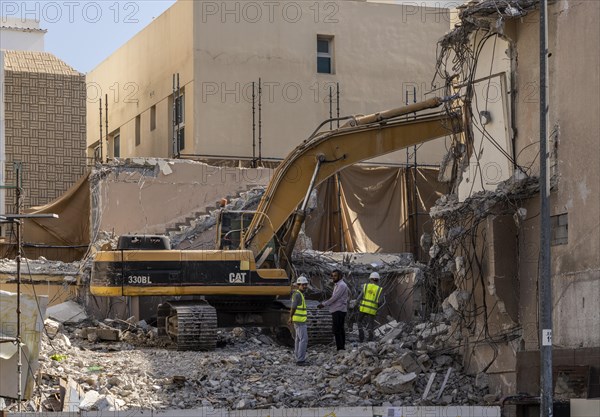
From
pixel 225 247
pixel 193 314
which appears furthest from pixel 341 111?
pixel 193 314

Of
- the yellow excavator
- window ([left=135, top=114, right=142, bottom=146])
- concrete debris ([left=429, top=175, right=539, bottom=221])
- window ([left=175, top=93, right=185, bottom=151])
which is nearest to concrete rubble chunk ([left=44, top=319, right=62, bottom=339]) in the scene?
the yellow excavator

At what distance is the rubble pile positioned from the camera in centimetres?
2225

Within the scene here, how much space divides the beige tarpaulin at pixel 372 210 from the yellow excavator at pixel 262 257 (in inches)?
408

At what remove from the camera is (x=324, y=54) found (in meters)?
42.8

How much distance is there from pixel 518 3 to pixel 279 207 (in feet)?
24.5

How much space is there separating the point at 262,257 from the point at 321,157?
2526 millimetres

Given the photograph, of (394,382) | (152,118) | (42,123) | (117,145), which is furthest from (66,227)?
(394,382)

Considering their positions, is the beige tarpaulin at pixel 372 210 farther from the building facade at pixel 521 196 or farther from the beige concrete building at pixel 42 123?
the building facade at pixel 521 196

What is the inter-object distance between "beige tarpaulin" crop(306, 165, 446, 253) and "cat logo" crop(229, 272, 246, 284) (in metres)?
11.0

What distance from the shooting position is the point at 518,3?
75.8 ft

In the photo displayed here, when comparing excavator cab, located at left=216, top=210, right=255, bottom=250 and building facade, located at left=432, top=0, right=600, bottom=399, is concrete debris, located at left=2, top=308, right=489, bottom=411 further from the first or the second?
excavator cab, located at left=216, top=210, right=255, bottom=250

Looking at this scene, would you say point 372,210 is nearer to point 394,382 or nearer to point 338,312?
point 338,312

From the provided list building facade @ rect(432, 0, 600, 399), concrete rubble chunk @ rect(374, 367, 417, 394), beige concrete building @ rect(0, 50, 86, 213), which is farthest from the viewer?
beige concrete building @ rect(0, 50, 86, 213)

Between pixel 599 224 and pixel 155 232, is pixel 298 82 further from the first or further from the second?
pixel 599 224
